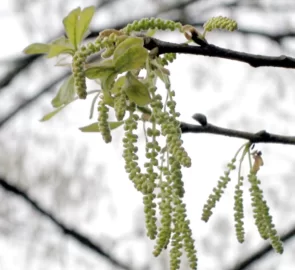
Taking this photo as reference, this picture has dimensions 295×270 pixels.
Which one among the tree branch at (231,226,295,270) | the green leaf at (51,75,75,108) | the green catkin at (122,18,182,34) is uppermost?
the green catkin at (122,18,182,34)

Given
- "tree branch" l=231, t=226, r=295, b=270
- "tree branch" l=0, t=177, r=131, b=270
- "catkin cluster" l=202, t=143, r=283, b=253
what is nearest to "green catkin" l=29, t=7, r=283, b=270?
"catkin cluster" l=202, t=143, r=283, b=253

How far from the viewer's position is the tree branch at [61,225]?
284 centimetres

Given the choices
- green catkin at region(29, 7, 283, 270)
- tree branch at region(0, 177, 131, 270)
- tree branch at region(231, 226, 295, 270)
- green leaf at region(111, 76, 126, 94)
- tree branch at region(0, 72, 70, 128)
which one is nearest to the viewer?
green catkin at region(29, 7, 283, 270)

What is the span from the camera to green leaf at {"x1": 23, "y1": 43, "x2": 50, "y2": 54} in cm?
94

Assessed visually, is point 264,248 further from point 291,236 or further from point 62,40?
point 62,40

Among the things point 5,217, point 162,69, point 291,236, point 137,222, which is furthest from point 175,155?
point 137,222

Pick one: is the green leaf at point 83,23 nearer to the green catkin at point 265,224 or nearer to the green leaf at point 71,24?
the green leaf at point 71,24

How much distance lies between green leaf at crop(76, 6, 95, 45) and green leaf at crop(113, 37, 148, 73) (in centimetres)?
10

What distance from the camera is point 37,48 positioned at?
0.94 metres

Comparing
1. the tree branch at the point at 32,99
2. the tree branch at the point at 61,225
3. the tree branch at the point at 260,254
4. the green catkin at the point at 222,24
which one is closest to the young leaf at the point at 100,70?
the green catkin at the point at 222,24

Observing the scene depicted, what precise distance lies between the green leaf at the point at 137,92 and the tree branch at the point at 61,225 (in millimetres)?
2002

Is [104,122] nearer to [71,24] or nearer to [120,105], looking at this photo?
[120,105]

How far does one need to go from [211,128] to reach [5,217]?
8.70 feet

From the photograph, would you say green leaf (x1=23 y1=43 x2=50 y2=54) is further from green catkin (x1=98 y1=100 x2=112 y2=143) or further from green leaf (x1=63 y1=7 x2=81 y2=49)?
green catkin (x1=98 y1=100 x2=112 y2=143)
